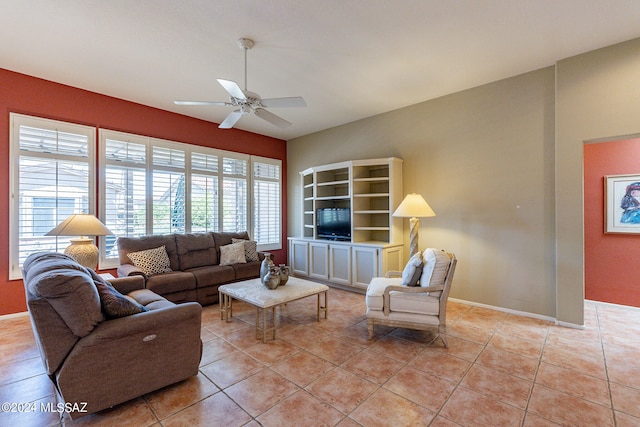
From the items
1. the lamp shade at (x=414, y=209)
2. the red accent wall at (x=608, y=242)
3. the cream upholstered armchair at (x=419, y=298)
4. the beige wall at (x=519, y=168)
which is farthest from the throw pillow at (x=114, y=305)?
the red accent wall at (x=608, y=242)

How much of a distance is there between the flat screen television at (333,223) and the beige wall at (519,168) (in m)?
1.20

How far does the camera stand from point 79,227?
3176mm

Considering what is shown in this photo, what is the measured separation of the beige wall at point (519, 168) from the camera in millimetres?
3059

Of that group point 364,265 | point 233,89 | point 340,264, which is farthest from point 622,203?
point 233,89

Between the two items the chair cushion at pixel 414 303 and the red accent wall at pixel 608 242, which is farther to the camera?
the red accent wall at pixel 608 242

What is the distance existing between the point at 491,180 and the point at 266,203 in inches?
166

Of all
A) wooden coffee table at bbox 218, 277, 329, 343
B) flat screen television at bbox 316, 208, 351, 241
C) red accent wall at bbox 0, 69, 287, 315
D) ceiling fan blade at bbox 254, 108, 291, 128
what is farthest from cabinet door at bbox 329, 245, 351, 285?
red accent wall at bbox 0, 69, 287, 315

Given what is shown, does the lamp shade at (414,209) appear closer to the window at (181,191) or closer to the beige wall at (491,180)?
the beige wall at (491,180)

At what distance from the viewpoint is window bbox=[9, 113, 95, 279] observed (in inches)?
136

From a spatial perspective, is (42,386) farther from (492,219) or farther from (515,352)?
(492,219)

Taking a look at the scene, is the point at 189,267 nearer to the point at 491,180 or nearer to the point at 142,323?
the point at 142,323

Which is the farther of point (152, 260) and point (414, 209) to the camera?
point (152, 260)

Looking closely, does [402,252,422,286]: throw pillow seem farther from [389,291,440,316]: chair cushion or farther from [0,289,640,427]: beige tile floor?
[0,289,640,427]: beige tile floor

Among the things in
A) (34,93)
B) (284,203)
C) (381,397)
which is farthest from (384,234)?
(34,93)
